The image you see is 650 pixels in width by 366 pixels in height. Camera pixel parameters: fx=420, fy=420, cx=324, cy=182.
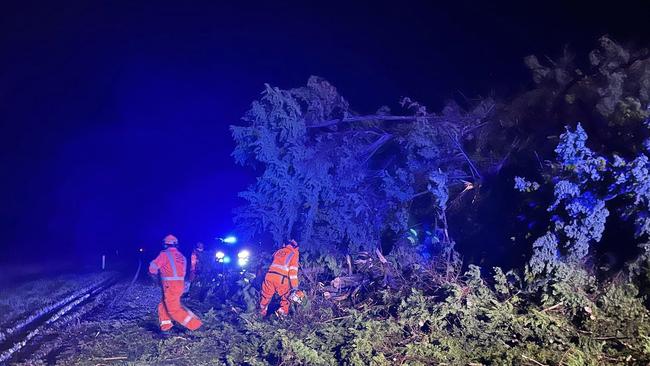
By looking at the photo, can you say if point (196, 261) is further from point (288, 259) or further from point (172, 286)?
point (288, 259)

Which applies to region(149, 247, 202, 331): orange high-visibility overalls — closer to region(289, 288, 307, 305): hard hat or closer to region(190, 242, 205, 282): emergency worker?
region(289, 288, 307, 305): hard hat

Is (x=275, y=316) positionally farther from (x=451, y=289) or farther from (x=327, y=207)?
(x=451, y=289)

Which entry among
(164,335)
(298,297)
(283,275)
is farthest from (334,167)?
(164,335)

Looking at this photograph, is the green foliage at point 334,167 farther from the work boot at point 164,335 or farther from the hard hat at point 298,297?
the work boot at point 164,335

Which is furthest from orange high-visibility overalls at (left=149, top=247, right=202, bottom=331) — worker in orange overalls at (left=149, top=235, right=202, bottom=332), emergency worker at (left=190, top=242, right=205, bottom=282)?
emergency worker at (left=190, top=242, right=205, bottom=282)

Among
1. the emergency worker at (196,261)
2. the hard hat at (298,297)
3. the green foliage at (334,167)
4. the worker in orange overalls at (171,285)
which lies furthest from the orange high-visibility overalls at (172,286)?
the emergency worker at (196,261)

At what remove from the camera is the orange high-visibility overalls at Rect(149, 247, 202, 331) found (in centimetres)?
725

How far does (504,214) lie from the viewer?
22.4 feet

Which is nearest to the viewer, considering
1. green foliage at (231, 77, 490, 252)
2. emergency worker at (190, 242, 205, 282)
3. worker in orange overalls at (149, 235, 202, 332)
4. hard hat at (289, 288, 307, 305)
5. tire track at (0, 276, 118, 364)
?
tire track at (0, 276, 118, 364)

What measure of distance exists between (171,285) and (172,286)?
0.02 meters

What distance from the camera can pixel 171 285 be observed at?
7.25m

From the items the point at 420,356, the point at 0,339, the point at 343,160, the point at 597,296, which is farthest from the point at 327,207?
the point at 0,339

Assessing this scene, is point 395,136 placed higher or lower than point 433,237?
higher

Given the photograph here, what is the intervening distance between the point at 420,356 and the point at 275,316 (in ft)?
10.7
